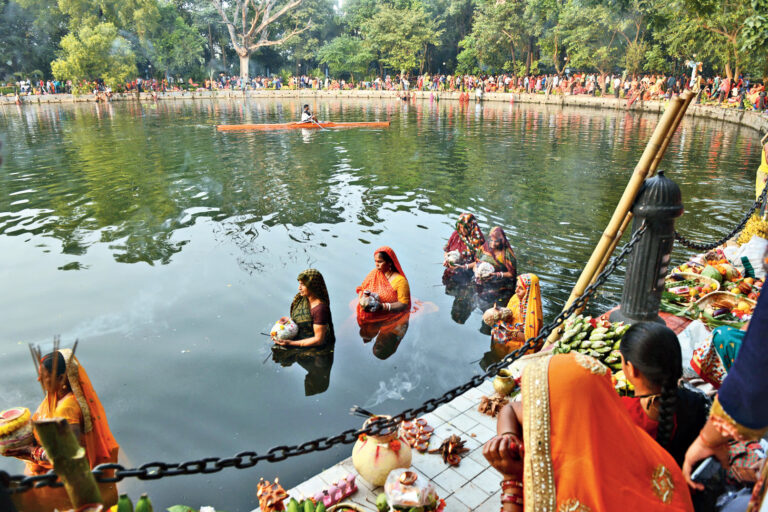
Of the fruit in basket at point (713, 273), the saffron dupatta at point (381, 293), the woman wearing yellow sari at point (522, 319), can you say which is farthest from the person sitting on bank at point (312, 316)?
the fruit in basket at point (713, 273)

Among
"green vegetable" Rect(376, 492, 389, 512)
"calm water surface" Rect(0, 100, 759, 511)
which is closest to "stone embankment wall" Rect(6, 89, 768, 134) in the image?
"calm water surface" Rect(0, 100, 759, 511)

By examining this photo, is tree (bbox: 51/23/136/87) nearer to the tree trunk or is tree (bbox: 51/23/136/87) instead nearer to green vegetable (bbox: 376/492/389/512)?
the tree trunk

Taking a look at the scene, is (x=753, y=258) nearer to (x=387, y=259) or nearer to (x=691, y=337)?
(x=691, y=337)

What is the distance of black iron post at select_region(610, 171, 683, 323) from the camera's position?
4.07 m

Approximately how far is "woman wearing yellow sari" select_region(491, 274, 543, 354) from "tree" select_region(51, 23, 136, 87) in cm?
4847

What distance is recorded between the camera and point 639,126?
26.7 meters

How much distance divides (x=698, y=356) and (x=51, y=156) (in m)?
23.0

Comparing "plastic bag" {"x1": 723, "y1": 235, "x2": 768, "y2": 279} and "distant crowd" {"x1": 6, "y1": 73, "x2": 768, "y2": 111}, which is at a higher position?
"distant crowd" {"x1": 6, "y1": 73, "x2": 768, "y2": 111}

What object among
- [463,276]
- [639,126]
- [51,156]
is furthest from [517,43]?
[463,276]

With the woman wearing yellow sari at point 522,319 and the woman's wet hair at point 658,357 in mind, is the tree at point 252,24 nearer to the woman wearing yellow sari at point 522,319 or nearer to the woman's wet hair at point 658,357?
the woman wearing yellow sari at point 522,319

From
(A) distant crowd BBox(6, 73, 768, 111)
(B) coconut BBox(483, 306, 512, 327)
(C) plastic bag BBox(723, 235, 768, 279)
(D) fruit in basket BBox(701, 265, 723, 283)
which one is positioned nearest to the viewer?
(D) fruit in basket BBox(701, 265, 723, 283)

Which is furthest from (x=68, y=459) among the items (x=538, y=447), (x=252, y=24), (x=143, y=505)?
(x=252, y=24)

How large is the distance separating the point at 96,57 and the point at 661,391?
52003 mm

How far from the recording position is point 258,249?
10656mm
